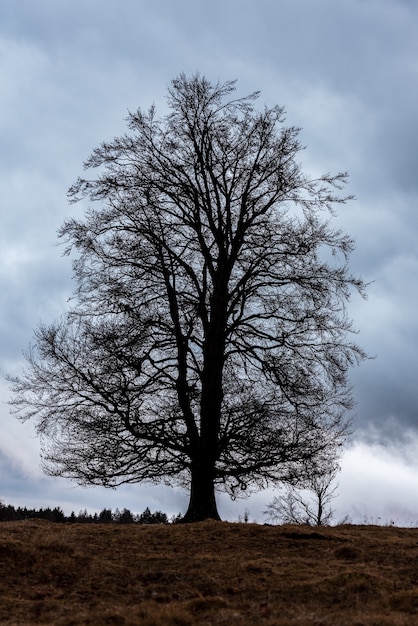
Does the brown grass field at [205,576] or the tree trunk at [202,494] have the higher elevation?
the tree trunk at [202,494]

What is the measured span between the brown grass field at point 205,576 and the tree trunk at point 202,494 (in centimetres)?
218

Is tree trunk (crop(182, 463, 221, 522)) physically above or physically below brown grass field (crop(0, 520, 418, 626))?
above

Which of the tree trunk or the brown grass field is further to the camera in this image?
the tree trunk

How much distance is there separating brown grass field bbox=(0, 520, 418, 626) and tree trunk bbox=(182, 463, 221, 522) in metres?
2.18

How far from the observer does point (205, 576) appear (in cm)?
927

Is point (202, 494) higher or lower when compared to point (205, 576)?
higher

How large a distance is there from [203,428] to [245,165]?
7.50 meters

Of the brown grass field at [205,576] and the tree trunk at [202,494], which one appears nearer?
the brown grass field at [205,576]

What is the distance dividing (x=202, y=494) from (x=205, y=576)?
6.44 meters

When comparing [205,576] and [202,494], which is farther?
[202,494]

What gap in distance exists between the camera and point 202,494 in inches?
617

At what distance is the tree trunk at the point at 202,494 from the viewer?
15.5 m

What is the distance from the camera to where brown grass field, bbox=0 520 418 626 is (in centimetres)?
748

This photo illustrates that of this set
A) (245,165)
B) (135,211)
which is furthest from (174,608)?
(245,165)
